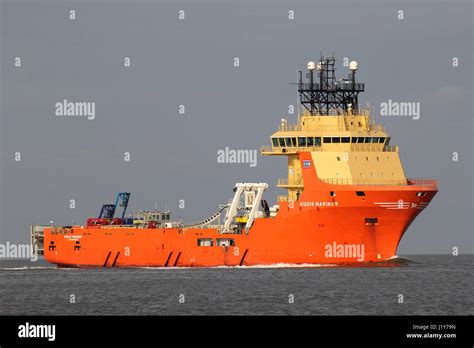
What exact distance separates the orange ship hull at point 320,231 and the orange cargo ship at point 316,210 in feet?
0.20

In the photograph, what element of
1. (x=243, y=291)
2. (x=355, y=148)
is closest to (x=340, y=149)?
(x=355, y=148)

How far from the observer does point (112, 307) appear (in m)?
52.2

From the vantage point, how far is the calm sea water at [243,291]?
51.2 meters

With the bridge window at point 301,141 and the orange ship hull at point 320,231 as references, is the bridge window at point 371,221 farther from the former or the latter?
the bridge window at point 301,141

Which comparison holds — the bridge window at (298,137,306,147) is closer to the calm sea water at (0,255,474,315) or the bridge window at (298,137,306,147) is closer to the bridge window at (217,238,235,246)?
the bridge window at (217,238,235,246)

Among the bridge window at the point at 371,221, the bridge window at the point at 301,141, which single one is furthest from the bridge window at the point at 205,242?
the bridge window at the point at 371,221

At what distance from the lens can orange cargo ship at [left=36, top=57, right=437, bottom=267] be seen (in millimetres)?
68125

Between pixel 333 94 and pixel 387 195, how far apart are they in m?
Answer: 9.19

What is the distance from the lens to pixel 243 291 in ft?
190

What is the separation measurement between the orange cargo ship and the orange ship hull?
0.06 metres

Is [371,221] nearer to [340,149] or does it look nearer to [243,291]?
[340,149]

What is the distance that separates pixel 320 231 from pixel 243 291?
1198cm

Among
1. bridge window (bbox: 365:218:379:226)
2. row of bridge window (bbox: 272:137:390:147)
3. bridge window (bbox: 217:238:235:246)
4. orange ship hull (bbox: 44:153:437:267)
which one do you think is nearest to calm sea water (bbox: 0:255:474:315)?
orange ship hull (bbox: 44:153:437:267)
